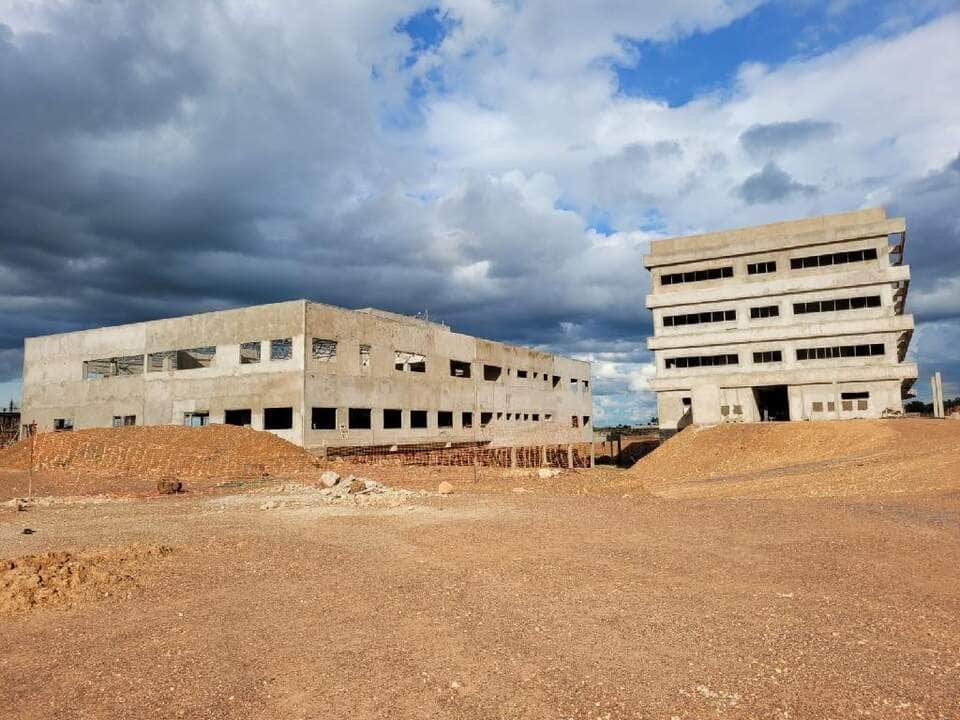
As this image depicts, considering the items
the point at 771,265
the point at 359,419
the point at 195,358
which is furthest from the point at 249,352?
the point at 771,265

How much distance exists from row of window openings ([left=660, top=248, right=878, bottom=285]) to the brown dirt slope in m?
13.7

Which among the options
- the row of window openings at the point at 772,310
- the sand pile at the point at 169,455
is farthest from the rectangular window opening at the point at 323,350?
the row of window openings at the point at 772,310

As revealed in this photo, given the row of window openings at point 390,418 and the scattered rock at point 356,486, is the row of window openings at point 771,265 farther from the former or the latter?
the scattered rock at point 356,486

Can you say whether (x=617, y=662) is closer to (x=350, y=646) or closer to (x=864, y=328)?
(x=350, y=646)

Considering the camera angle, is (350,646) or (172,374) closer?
(350,646)

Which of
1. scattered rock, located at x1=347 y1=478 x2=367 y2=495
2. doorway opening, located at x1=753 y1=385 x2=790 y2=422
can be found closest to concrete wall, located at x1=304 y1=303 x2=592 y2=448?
doorway opening, located at x1=753 y1=385 x2=790 y2=422

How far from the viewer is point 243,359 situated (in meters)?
43.8

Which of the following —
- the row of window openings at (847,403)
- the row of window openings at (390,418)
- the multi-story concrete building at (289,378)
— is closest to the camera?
the multi-story concrete building at (289,378)

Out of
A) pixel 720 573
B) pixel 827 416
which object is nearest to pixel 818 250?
pixel 827 416

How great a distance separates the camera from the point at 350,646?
23.0 ft

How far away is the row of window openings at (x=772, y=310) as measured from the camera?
43656 millimetres

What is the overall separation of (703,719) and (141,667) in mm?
5446

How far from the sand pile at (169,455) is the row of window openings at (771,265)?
3036 cm

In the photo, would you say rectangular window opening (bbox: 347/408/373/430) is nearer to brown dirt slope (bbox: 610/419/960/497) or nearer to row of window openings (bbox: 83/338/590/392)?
row of window openings (bbox: 83/338/590/392)
